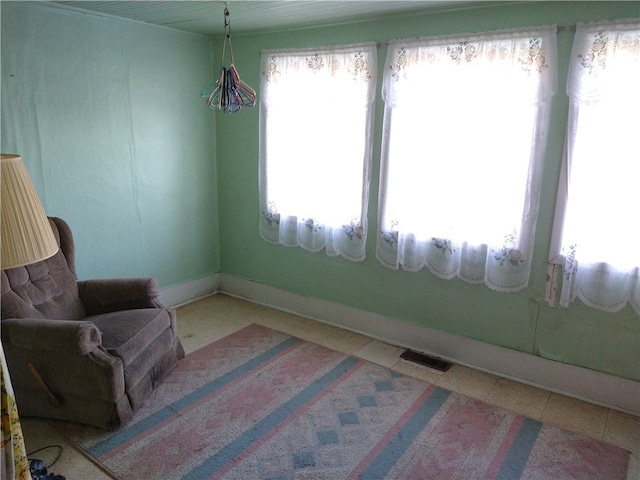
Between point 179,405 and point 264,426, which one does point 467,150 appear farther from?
point 179,405

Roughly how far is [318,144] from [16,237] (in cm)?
238

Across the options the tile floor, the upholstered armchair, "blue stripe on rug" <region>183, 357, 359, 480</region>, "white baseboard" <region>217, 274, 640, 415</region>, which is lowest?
"blue stripe on rug" <region>183, 357, 359, 480</region>

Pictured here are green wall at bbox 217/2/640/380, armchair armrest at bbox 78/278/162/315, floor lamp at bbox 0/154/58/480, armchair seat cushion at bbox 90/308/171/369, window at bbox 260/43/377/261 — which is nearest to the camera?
floor lamp at bbox 0/154/58/480

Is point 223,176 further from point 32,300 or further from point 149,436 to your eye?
point 149,436

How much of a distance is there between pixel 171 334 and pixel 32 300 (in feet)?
2.64

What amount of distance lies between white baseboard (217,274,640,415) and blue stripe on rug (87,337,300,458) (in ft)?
1.80

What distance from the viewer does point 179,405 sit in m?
2.69

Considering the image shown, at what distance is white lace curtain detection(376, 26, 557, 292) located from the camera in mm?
2695

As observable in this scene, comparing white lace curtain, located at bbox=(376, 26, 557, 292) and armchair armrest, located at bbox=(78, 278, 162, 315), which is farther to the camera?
armchair armrest, located at bbox=(78, 278, 162, 315)

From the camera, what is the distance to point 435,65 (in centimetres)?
294

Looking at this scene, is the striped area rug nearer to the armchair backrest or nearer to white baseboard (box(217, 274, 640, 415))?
white baseboard (box(217, 274, 640, 415))

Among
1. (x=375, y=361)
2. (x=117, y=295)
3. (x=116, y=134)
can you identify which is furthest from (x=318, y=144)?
(x=117, y=295)

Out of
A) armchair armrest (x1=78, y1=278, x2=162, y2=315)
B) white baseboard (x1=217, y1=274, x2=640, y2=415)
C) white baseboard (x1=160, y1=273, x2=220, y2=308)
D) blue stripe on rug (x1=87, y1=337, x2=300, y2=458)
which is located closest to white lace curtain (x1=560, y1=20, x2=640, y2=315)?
white baseboard (x1=217, y1=274, x2=640, y2=415)

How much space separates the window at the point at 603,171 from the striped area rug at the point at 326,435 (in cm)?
91
